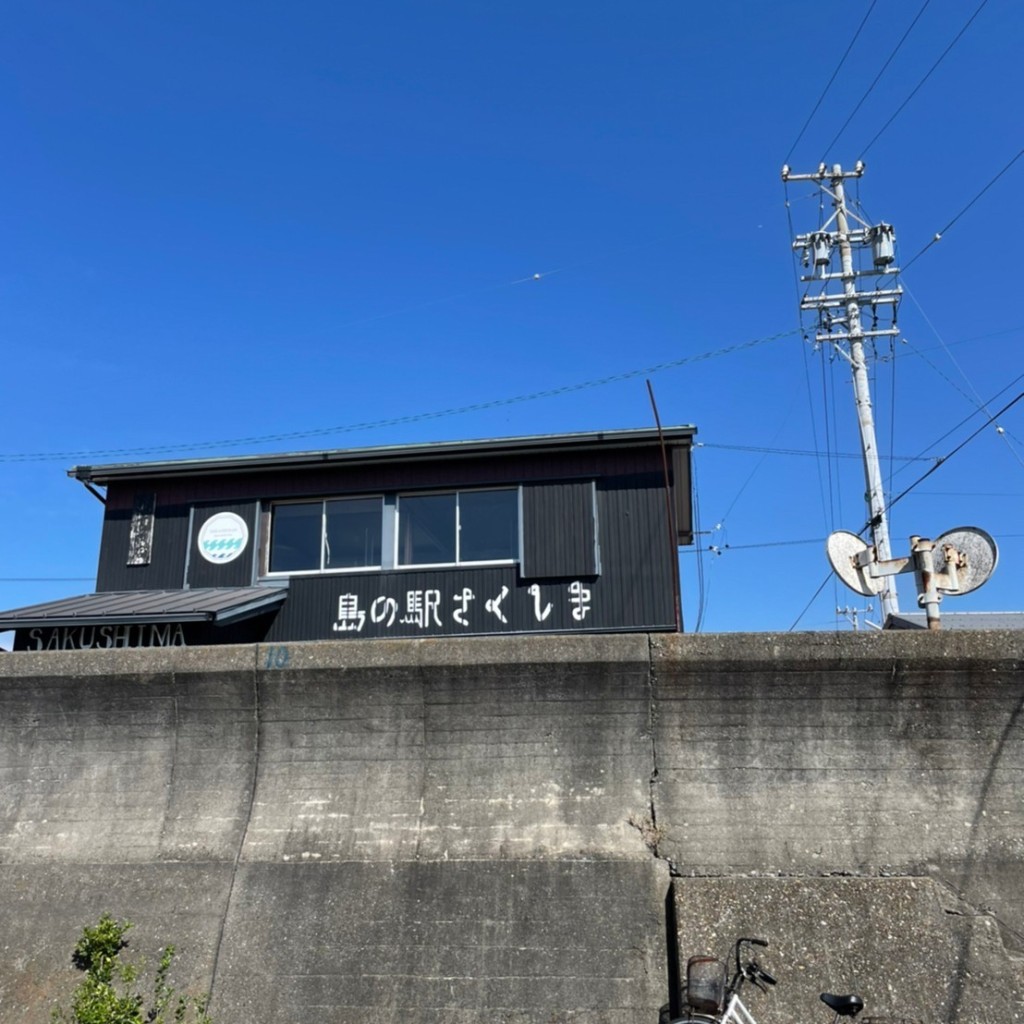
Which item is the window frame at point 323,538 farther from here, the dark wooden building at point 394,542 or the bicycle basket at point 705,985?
the bicycle basket at point 705,985

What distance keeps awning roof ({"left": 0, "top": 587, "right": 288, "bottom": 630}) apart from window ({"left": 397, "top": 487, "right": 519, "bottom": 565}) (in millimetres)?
2131

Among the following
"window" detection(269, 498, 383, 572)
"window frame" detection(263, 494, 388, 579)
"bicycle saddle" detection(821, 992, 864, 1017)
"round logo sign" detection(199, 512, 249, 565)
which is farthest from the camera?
"round logo sign" detection(199, 512, 249, 565)

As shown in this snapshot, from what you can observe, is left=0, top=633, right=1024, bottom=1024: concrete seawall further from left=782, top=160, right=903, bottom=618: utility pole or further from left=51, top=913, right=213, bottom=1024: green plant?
left=782, top=160, right=903, bottom=618: utility pole

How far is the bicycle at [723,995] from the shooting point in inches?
151

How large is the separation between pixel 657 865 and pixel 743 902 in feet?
1.62

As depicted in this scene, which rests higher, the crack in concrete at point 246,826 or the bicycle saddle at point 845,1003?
the crack in concrete at point 246,826

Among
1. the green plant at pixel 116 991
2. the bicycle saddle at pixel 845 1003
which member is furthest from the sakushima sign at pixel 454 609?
the bicycle saddle at pixel 845 1003

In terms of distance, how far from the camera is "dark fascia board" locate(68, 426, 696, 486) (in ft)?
39.9

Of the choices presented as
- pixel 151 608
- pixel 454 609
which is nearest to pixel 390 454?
pixel 454 609

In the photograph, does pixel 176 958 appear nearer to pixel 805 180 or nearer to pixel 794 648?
Result: pixel 794 648

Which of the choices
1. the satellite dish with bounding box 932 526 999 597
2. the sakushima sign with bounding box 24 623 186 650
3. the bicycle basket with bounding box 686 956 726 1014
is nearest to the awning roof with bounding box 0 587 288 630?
the sakushima sign with bounding box 24 623 186 650

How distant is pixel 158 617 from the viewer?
10.6 m

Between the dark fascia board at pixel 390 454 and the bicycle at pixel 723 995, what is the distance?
8392 mm

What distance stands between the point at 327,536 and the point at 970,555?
934cm
